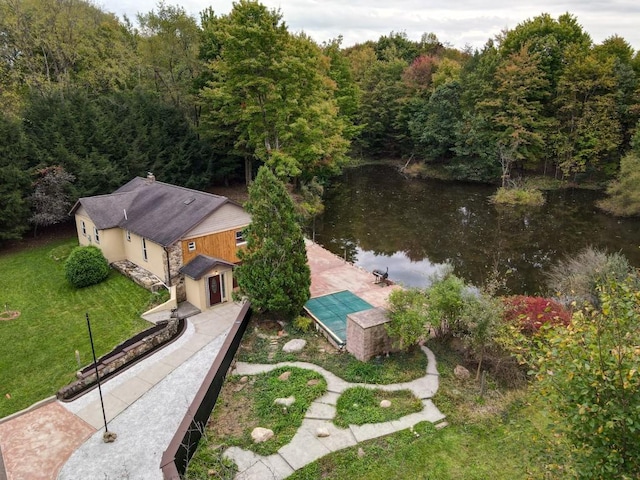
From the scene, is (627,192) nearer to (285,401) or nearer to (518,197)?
(518,197)

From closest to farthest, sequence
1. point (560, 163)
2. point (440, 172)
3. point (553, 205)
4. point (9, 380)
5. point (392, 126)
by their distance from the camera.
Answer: point (9, 380), point (553, 205), point (560, 163), point (440, 172), point (392, 126)

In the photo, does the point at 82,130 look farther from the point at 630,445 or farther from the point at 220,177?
the point at 630,445

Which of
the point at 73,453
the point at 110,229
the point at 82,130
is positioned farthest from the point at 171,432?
the point at 82,130

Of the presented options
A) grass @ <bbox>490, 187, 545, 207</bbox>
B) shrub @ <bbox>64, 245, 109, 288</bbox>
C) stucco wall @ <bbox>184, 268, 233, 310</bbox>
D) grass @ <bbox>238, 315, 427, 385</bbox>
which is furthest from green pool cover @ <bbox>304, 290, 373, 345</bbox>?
grass @ <bbox>490, 187, 545, 207</bbox>

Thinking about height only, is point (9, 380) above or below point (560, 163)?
below

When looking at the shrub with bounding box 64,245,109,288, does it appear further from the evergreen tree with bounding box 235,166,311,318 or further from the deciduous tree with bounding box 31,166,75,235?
the evergreen tree with bounding box 235,166,311,318

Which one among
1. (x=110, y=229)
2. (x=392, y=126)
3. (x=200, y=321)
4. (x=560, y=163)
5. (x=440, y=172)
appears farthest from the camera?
(x=392, y=126)
